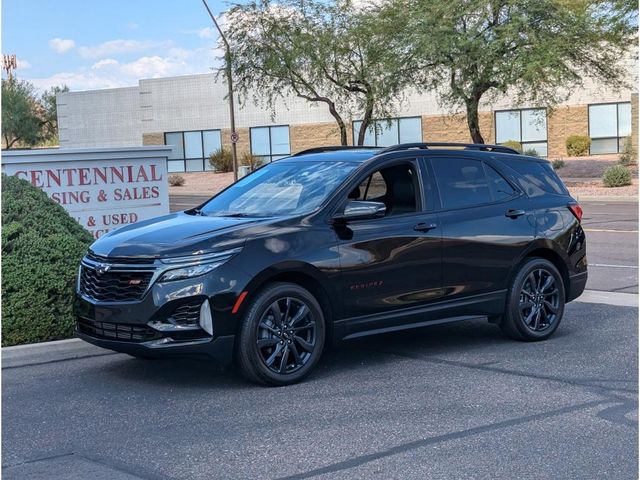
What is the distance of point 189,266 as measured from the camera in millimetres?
6773

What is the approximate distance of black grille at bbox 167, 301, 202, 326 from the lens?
6.75 m

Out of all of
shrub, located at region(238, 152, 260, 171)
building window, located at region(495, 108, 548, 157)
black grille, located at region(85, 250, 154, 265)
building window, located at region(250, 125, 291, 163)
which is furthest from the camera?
building window, located at region(250, 125, 291, 163)

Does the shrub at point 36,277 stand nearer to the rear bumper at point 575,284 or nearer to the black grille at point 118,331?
the black grille at point 118,331

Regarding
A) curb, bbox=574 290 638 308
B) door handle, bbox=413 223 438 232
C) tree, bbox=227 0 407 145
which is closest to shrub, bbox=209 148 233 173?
tree, bbox=227 0 407 145

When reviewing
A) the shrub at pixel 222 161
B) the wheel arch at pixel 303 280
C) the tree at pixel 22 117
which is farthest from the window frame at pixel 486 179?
the tree at pixel 22 117

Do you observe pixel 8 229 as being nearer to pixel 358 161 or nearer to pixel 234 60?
pixel 358 161

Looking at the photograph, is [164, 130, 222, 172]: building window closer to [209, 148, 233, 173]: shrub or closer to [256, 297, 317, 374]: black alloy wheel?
[209, 148, 233, 173]: shrub

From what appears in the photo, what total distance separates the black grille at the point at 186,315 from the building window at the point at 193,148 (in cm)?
5242

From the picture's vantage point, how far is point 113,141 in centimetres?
6272

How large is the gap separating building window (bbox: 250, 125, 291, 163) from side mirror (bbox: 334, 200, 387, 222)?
165 ft

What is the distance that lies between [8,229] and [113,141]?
182 ft

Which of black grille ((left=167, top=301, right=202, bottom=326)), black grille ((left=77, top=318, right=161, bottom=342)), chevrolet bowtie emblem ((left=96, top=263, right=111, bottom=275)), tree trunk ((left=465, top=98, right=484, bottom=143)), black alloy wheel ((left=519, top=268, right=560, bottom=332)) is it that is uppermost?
tree trunk ((left=465, top=98, right=484, bottom=143))

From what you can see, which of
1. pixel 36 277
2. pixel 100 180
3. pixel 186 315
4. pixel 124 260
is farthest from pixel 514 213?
pixel 100 180

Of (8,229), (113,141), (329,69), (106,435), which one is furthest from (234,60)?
(106,435)
